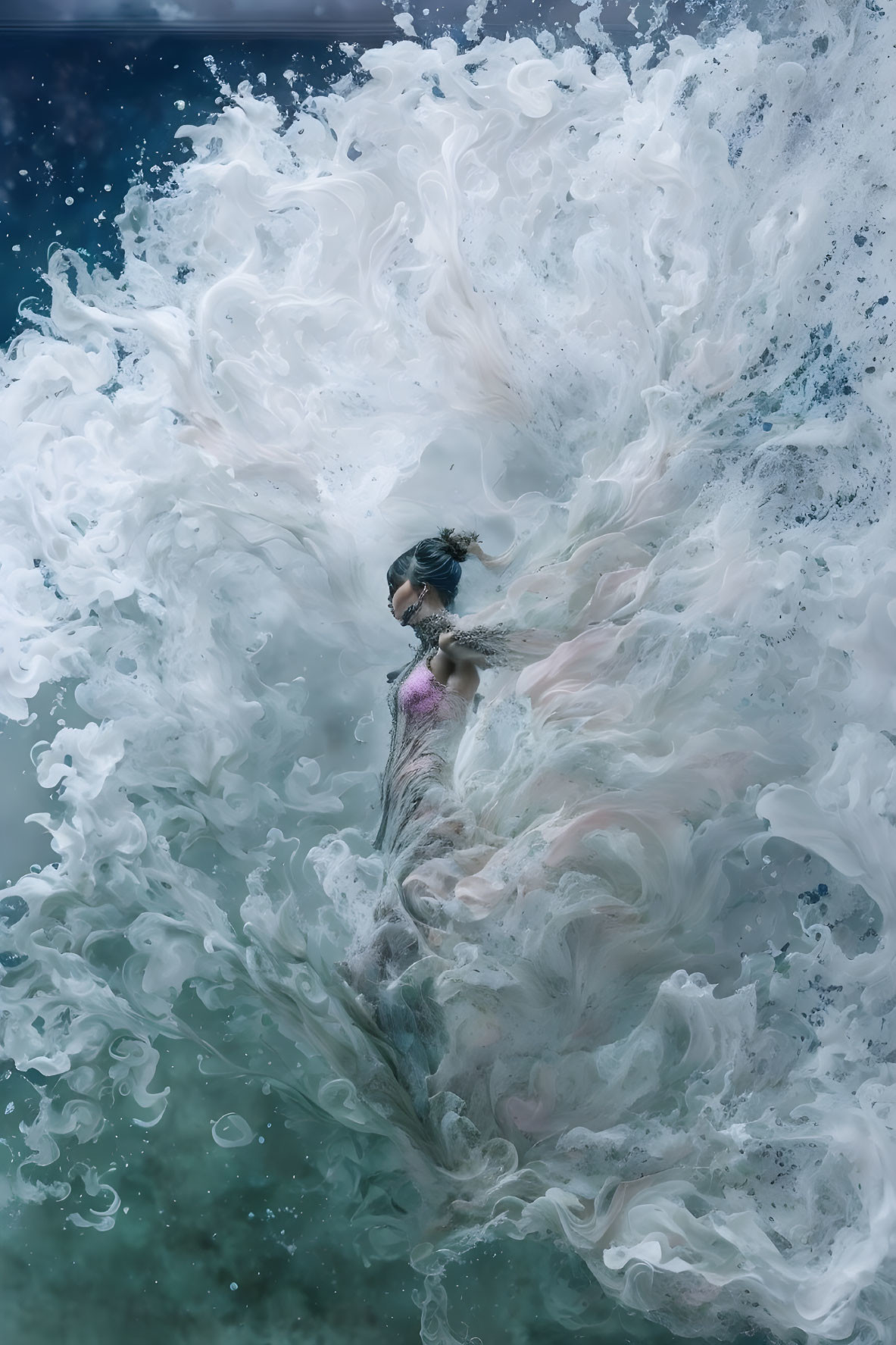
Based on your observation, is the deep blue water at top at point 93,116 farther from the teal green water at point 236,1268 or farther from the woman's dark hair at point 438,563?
the teal green water at point 236,1268

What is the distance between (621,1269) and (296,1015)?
0.68 metres

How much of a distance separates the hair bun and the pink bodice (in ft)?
0.77

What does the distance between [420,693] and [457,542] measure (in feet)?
1.03

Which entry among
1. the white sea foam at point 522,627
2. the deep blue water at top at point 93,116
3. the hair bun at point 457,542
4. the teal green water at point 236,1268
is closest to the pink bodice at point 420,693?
the white sea foam at point 522,627

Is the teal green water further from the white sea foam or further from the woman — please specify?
the woman

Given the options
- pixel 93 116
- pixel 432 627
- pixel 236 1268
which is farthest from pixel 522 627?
pixel 93 116

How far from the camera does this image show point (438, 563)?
2.32 metres

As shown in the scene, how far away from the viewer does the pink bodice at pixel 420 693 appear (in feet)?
7.37

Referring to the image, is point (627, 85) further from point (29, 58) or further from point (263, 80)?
point (29, 58)

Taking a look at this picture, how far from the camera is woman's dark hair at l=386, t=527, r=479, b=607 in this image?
91.4 inches

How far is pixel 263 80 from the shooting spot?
8.30 feet

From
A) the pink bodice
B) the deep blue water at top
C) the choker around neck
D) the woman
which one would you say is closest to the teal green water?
the woman

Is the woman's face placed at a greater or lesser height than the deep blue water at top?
lesser

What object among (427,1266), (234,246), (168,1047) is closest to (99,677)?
(168,1047)
